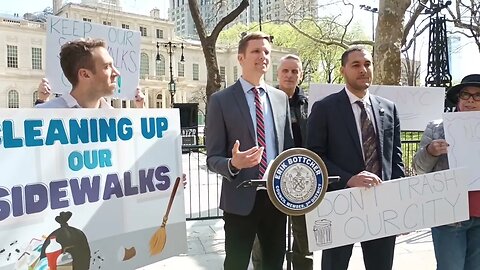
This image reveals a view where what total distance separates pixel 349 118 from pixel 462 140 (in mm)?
737

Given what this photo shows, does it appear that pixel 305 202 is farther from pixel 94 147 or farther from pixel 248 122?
pixel 94 147

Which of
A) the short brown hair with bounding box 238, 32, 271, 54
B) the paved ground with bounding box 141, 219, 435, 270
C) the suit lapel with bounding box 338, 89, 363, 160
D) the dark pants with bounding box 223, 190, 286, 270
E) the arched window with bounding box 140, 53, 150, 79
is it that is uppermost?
the arched window with bounding box 140, 53, 150, 79

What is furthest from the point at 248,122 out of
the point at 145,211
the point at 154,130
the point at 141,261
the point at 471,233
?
the point at 471,233

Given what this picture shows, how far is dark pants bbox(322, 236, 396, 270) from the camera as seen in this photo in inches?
106

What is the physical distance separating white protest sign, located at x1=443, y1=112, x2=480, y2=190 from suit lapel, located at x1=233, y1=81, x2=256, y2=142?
1219 mm

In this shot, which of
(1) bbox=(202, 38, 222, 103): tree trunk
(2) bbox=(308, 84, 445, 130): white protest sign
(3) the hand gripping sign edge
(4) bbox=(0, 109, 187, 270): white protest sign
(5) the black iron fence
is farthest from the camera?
(1) bbox=(202, 38, 222, 103): tree trunk

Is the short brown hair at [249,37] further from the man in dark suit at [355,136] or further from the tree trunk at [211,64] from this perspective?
the tree trunk at [211,64]

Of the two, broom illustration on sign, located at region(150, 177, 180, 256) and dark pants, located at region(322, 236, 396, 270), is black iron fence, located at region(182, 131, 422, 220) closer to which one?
dark pants, located at region(322, 236, 396, 270)

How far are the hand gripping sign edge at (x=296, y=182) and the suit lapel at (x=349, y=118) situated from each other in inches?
20.4

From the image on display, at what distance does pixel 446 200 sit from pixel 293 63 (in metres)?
1.74

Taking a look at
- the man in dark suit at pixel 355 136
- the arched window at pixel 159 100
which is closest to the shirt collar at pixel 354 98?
the man in dark suit at pixel 355 136

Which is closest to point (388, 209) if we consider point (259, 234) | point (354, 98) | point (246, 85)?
point (354, 98)

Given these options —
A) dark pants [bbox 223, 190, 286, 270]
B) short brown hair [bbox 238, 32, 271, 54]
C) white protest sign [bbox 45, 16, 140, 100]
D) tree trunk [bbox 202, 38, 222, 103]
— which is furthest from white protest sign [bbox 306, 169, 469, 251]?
tree trunk [bbox 202, 38, 222, 103]

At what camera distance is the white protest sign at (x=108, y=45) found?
368 centimetres
